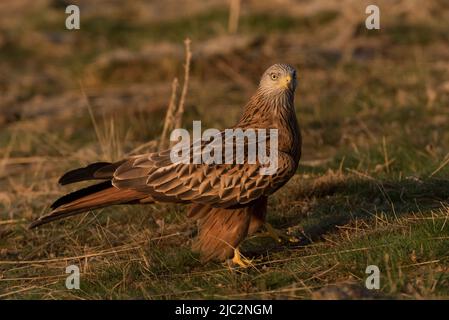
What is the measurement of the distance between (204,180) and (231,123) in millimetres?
4330

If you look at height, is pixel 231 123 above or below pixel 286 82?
below

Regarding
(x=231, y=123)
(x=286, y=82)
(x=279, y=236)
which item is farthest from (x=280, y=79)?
(x=231, y=123)

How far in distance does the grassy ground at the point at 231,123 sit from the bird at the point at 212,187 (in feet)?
0.76

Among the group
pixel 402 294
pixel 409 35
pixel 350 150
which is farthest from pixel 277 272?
pixel 409 35

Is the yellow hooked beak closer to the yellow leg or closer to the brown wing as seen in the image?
the brown wing

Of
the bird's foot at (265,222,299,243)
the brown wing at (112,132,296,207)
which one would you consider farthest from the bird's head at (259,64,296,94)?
the bird's foot at (265,222,299,243)

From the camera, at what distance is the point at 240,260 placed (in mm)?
6027

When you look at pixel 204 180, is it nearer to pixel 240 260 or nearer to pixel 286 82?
pixel 240 260

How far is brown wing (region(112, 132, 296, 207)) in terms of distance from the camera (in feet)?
19.8

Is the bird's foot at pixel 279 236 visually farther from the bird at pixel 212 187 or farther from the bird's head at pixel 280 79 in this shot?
the bird's head at pixel 280 79

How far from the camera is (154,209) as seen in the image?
7391mm

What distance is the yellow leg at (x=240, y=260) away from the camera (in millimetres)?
5984

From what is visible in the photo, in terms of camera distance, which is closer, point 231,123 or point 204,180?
point 204,180

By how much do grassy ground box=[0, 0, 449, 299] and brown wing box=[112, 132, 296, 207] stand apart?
470 millimetres
